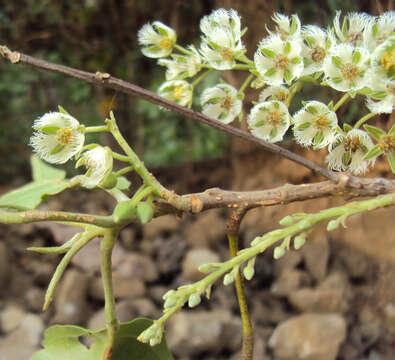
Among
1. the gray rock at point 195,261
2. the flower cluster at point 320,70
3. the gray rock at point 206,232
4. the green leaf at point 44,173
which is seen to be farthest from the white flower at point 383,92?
the gray rock at point 206,232

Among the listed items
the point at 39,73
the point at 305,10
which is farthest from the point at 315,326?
the point at 39,73

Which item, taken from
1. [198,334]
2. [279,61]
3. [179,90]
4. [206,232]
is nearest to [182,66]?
[179,90]

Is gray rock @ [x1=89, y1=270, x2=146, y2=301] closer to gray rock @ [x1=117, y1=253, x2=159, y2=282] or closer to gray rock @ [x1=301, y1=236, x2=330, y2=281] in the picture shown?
gray rock @ [x1=117, y1=253, x2=159, y2=282]

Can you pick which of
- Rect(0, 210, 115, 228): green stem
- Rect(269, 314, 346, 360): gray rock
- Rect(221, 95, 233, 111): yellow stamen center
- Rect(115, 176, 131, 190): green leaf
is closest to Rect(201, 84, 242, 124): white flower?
Rect(221, 95, 233, 111): yellow stamen center

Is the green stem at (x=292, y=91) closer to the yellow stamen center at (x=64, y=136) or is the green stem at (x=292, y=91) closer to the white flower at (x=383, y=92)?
the white flower at (x=383, y=92)

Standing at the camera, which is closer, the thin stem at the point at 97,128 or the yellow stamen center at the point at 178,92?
the thin stem at the point at 97,128

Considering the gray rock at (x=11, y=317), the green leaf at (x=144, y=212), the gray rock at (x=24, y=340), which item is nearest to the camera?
the green leaf at (x=144, y=212)

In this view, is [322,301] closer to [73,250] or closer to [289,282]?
[289,282]
